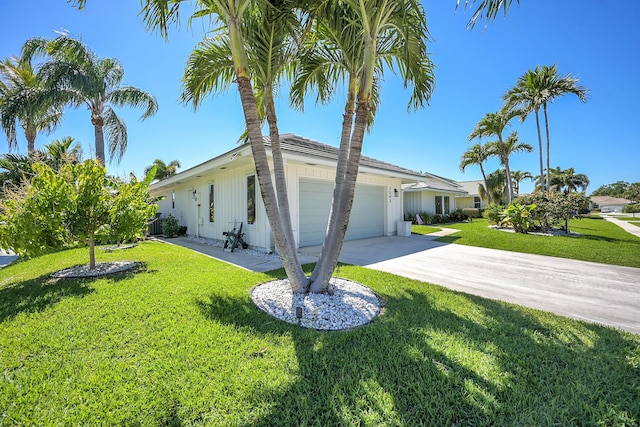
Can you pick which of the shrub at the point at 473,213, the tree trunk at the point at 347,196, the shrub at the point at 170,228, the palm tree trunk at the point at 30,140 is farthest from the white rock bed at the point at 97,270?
the shrub at the point at 473,213

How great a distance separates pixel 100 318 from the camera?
3633mm

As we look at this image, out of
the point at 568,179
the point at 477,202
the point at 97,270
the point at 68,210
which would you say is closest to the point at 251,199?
the point at 97,270

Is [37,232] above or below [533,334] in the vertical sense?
above

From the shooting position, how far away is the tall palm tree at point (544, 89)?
1271cm

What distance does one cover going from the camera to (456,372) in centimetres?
243

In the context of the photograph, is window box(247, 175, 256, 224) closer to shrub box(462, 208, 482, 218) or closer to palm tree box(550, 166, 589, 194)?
shrub box(462, 208, 482, 218)

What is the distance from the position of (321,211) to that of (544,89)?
1361 centimetres

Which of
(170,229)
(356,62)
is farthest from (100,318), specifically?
(170,229)

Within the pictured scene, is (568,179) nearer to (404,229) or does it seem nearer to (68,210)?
(404,229)

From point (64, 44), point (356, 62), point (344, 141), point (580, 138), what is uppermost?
point (64, 44)

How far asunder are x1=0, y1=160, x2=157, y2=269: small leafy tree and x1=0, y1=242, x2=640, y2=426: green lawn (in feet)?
5.74

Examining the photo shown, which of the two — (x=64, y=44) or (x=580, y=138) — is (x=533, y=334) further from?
(x=580, y=138)

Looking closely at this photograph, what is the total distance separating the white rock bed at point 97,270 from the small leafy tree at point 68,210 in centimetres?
24

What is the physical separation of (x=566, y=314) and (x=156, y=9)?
8.01 m
